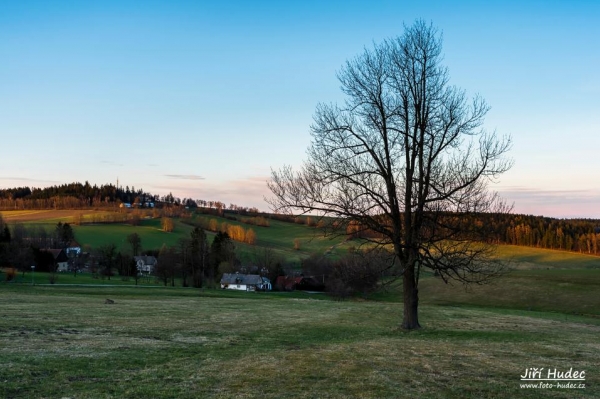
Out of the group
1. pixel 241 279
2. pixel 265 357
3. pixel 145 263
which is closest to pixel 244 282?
pixel 241 279

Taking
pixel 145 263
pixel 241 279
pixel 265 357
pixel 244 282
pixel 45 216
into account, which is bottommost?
pixel 244 282

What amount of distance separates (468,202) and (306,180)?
711 centimetres

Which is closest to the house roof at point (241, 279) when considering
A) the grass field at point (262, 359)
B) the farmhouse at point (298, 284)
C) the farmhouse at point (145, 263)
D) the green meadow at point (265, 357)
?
the farmhouse at point (298, 284)

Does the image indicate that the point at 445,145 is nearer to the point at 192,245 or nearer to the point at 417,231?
the point at 417,231

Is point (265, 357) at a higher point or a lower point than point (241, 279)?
higher

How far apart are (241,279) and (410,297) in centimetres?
8664

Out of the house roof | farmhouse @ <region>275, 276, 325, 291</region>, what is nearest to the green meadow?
farmhouse @ <region>275, 276, 325, 291</region>

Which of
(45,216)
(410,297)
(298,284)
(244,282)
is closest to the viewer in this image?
(410,297)

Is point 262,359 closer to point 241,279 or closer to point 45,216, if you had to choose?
point 241,279

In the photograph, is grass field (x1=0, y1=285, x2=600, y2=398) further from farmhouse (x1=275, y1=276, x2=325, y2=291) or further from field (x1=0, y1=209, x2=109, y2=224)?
field (x1=0, y1=209, x2=109, y2=224)

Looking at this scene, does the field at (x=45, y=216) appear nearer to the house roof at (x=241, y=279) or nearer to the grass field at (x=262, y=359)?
the house roof at (x=241, y=279)

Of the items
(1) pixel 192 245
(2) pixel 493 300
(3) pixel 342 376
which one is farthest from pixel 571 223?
(3) pixel 342 376

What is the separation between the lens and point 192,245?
9756 centimetres

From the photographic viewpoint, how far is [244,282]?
106500mm
